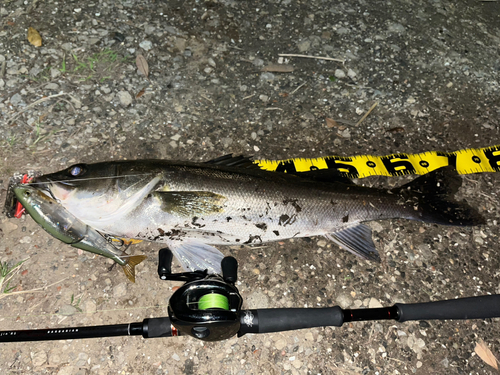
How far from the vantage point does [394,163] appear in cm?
398

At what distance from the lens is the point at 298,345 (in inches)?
121

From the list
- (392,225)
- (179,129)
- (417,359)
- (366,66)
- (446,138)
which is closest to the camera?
(417,359)

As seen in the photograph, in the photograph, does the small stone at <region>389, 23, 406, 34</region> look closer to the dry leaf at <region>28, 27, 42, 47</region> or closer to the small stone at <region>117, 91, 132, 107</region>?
the small stone at <region>117, 91, 132, 107</region>

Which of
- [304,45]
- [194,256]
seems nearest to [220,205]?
[194,256]

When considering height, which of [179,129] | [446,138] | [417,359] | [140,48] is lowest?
[417,359]

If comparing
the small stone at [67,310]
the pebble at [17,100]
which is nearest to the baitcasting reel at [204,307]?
the small stone at [67,310]

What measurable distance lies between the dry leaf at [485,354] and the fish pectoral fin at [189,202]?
105 inches

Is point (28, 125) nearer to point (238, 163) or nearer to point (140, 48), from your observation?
point (140, 48)

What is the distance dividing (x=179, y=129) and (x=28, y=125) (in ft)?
5.45

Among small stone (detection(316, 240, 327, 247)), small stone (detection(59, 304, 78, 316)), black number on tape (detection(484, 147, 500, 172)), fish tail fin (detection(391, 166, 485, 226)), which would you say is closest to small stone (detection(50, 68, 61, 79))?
small stone (detection(59, 304, 78, 316))

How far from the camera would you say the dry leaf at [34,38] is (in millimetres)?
4387

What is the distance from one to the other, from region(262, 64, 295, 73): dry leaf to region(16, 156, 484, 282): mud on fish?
5.72 feet

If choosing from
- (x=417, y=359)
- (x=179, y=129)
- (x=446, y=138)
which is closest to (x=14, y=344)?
(x=179, y=129)

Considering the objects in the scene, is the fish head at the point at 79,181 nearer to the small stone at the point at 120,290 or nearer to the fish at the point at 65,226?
the fish at the point at 65,226
